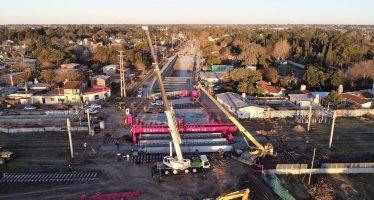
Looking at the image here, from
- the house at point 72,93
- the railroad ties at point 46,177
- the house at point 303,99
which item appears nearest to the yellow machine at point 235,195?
the railroad ties at point 46,177

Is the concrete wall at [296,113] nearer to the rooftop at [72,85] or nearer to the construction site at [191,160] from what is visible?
the construction site at [191,160]

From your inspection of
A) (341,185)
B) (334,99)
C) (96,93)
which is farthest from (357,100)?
(96,93)

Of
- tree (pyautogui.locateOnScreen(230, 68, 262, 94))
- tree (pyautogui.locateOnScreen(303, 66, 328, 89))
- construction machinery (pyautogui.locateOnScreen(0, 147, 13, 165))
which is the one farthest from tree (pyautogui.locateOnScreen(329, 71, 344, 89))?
construction machinery (pyautogui.locateOnScreen(0, 147, 13, 165))

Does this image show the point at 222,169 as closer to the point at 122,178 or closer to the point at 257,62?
the point at 122,178

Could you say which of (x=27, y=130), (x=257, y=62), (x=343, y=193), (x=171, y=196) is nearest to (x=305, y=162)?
(x=343, y=193)

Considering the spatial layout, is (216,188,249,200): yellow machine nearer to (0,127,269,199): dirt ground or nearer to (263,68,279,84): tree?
(0,127,269,199): dirt ground

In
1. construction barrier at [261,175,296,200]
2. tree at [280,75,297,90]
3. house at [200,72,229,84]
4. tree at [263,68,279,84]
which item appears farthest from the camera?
house at [200,72,229,84]
